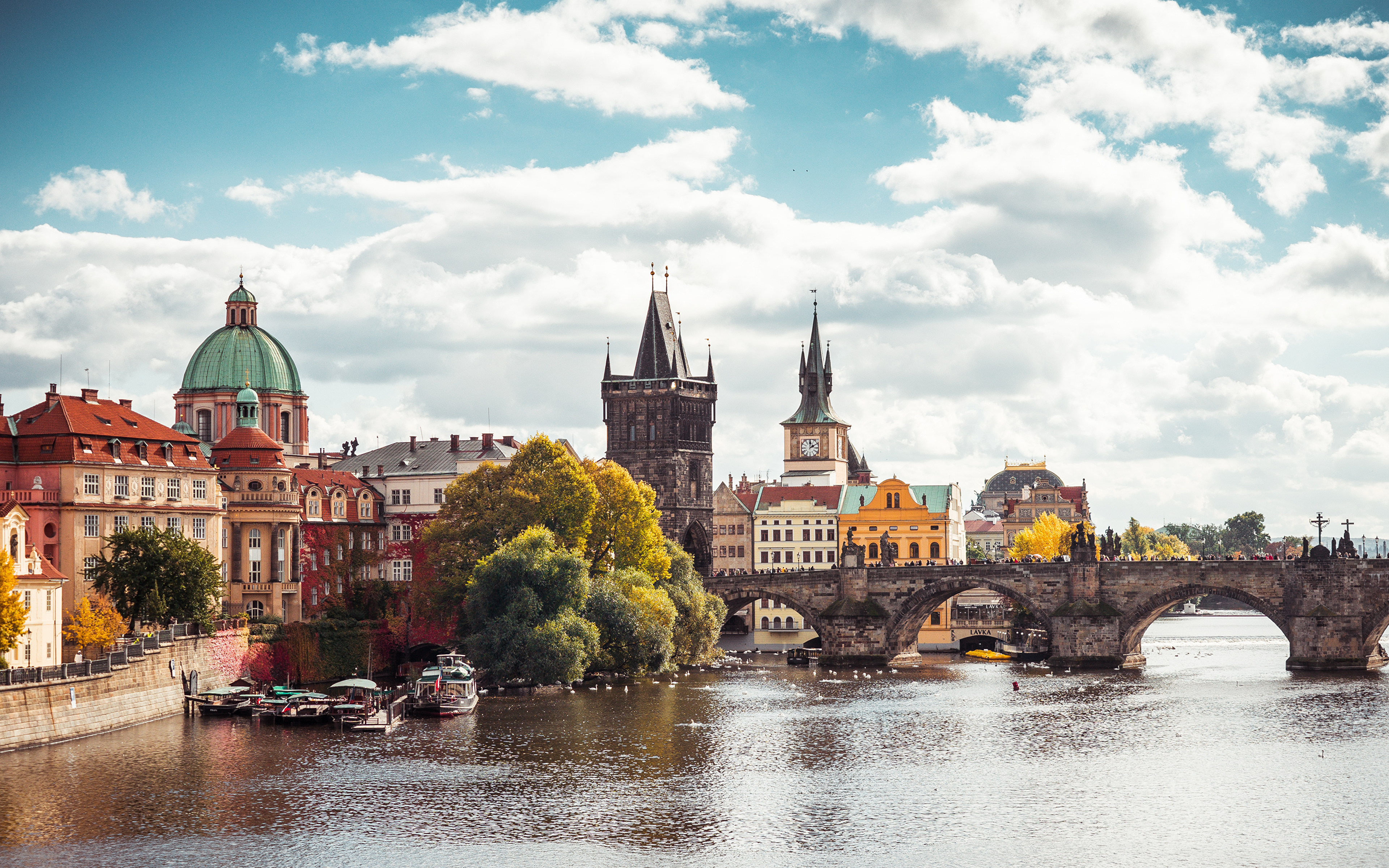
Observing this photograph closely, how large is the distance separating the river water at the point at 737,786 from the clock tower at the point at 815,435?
91246 millimetres

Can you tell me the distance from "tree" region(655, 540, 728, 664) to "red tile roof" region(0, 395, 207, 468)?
35.8 m

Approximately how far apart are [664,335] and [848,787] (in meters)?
104

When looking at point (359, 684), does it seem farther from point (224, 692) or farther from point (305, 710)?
point (224, 692)

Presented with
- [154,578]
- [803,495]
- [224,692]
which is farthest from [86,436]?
[803,495]

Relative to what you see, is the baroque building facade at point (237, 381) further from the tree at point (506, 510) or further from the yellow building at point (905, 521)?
the yellow building at point (905, 521)

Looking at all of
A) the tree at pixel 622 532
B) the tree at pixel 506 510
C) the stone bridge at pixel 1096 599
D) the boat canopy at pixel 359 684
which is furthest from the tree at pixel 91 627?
the stone bridge at pixel 1096 599

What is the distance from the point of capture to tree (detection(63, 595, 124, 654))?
8662 centimetres

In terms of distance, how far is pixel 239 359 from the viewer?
152m

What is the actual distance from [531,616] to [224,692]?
1940 cm

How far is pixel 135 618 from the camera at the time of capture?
93312mm

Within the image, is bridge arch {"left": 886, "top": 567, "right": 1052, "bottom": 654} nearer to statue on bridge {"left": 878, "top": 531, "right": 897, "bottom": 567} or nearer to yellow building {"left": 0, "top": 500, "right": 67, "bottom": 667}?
statue on bridge {"left": 878, "top": 531, "right": 897, "bottom": 567}

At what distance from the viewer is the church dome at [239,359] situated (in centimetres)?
15125

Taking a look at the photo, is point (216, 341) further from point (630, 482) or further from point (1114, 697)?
point (1114, 697)

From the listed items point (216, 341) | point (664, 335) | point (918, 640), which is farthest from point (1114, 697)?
point (216, 341)
